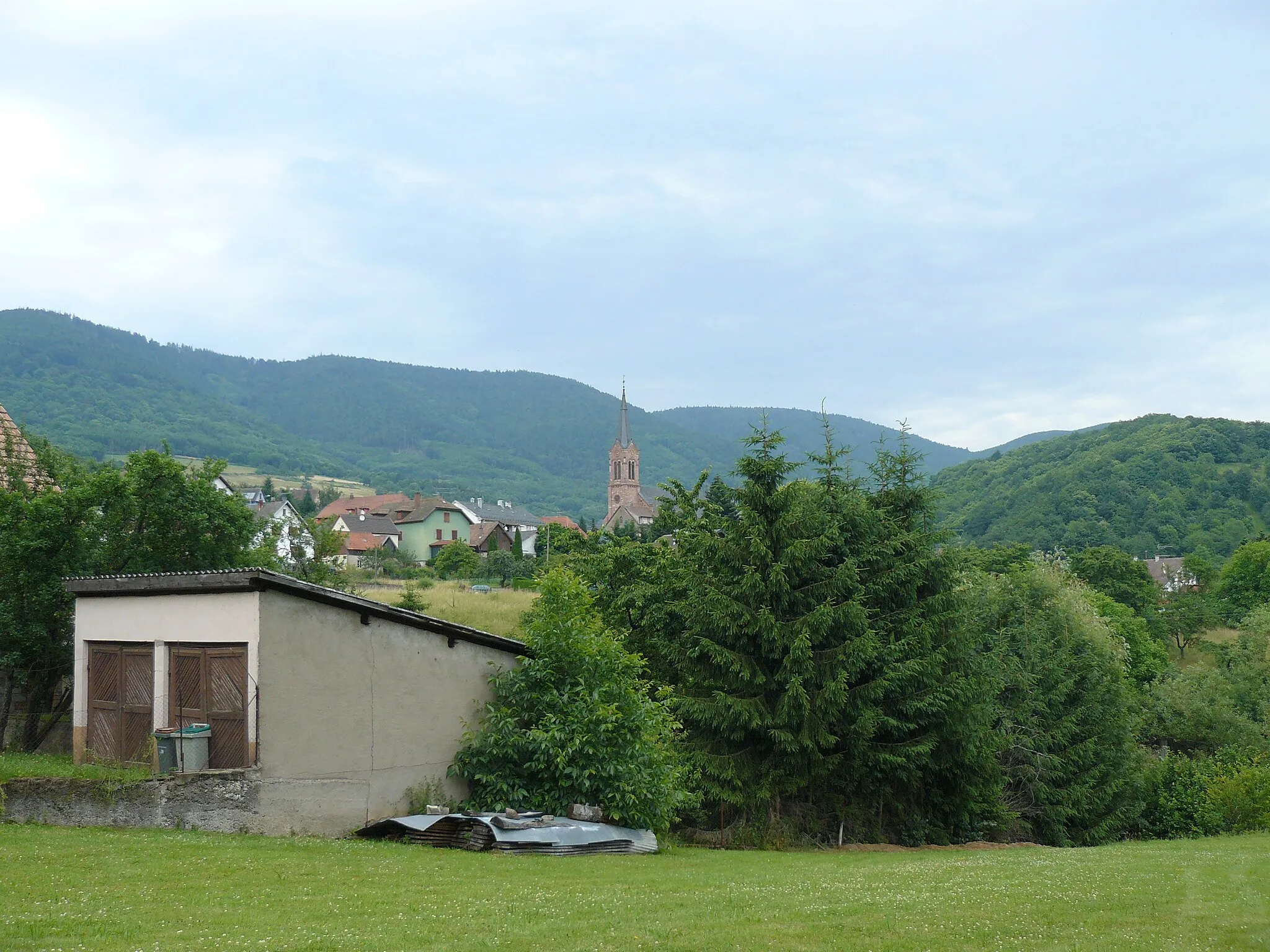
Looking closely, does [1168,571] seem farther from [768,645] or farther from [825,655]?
[768,645]

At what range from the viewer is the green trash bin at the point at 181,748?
52.1 feet

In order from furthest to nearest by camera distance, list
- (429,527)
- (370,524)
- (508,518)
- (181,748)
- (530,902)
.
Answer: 1. (508,518)
2. (370,524)
3. (429,527)
4. (181,748)
5. (530,902)

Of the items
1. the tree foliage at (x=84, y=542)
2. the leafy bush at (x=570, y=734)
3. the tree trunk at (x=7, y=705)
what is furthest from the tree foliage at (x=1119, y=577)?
the tree trunk at (x=7, y=705)

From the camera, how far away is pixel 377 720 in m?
17.9

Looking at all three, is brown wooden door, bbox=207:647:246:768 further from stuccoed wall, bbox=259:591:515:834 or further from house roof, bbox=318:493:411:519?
house roof, bbox=318:493:411:519

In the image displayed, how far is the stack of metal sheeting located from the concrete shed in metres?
1.08

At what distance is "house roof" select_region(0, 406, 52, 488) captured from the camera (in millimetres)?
23359

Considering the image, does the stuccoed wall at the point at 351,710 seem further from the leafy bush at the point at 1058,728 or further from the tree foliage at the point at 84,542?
the leafy bush at the point at 1058,728

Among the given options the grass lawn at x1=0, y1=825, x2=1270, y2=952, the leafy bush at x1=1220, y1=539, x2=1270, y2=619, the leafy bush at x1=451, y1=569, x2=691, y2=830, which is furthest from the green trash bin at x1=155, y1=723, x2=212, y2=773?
the leafy bush at x1=1220, y1=539, x2=1270, y2=619

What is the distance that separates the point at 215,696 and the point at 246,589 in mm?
1890

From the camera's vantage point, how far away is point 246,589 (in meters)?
16.2

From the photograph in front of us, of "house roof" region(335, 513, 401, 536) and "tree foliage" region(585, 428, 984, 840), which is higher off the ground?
"house roof" region(335, 513, 401, 536)

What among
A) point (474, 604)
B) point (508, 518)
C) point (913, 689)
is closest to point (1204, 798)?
point (913, 689)

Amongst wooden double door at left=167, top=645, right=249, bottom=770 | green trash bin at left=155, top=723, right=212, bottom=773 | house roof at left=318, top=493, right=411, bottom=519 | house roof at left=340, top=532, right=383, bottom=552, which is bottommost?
green trash bin at left=155, top=723, right=212, bottom=773
